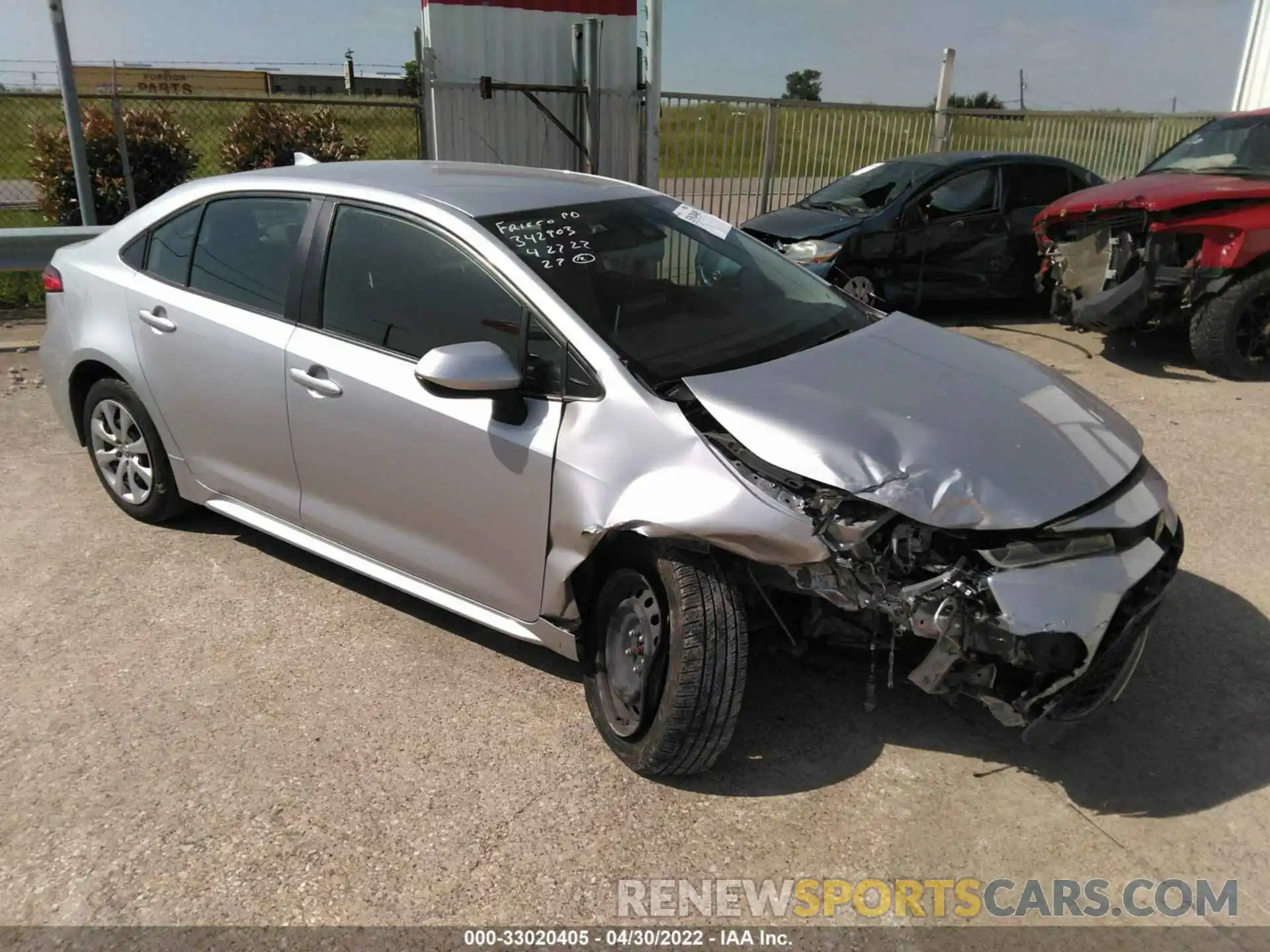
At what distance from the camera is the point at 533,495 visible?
3.00 metres

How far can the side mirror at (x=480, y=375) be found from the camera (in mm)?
2910

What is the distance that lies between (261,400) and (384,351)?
66 centimetres

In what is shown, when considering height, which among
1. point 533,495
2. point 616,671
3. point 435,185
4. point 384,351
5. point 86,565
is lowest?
point 86,565

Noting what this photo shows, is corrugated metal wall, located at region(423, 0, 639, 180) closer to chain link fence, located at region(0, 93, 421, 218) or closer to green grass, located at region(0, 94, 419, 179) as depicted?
chain link fence, located at region(0, 93, 421, 218)

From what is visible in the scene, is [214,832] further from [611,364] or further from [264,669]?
[611,364]

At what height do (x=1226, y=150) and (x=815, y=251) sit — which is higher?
(x=1226, y=150)

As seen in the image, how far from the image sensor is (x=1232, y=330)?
682 cm

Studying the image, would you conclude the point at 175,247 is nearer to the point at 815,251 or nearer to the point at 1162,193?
the point at 815,251

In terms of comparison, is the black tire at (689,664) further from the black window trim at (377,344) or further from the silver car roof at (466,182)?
the silver car roof at (466,182)

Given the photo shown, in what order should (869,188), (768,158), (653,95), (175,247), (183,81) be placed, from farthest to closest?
(183,81) < (768,158) < (653,95) < (869,188) < (175,247)

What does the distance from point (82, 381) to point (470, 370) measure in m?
2.73

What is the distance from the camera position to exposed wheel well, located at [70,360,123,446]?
14.7 ft

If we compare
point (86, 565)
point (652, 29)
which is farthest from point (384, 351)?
A: point (652, 29)

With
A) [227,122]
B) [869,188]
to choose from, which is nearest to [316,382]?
[869,188]
